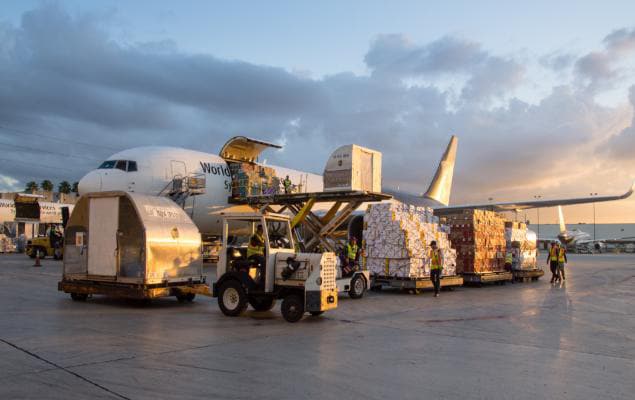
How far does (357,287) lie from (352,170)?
640cm

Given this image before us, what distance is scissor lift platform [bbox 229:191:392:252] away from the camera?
1994 cm

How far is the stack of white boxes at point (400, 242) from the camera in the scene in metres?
15.5

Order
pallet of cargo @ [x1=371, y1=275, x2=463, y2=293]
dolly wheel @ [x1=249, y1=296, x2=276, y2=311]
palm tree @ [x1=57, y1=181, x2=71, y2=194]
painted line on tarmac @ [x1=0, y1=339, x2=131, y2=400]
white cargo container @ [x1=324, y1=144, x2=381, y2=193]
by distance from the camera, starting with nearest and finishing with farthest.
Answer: painted line on tarmac @ [x1=0, y1=339, x2=131, y2=400]
dolly wheel @ [x1=249, y1=296, x2=276, y2=311]
pallet of cargo @ [x1=371, y1=275, x2=463, y2=293]
white cargo container @ [x1=324, y1=144, x2=381, y2=193]
palm tree @ [x1=57, y1=181, x2=71, y2=194]

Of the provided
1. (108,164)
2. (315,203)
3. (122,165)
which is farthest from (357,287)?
(108,164)

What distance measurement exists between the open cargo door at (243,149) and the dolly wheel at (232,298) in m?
14.8

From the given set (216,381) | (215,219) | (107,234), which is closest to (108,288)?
(107,234)

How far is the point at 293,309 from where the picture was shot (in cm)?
934

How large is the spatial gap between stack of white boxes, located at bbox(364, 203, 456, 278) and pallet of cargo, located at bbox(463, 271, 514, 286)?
1.45 meters

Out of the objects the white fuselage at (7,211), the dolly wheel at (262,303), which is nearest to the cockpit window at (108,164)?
the dolly wheel at (262,303)

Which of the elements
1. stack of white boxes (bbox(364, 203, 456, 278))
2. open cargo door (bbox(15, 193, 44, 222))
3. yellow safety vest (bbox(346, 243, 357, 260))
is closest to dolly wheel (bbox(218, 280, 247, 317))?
stack of white boxes (bbox(364, 203, 456, 278))

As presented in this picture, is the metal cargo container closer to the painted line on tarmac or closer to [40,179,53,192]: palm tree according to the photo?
the painted line on tarmac

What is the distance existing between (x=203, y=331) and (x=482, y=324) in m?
5.00

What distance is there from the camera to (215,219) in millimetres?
22250

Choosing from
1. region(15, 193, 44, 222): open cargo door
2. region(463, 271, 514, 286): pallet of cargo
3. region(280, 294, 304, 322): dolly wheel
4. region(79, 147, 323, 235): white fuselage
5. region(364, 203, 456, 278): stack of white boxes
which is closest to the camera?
region(280, 294, 304, 322): dolly wheel
